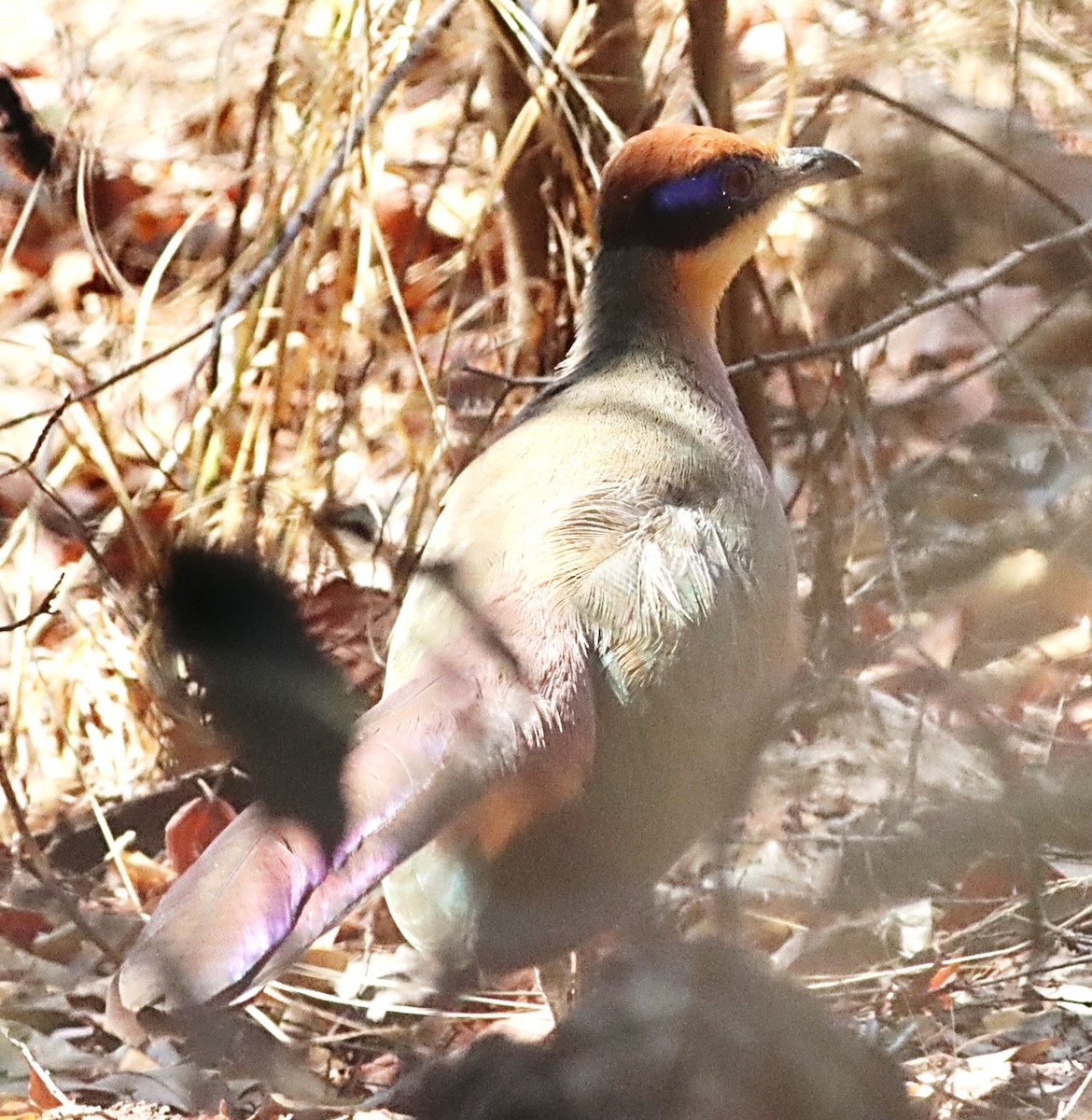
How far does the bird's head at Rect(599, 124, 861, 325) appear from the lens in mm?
2861

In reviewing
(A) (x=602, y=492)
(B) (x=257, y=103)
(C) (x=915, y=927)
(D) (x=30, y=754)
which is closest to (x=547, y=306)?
(B) (x=257, y=103)

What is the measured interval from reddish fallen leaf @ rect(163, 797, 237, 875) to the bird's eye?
1.31 m

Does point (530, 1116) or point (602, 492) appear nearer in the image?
point (530, 1116)

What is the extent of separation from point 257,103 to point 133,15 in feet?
6.36

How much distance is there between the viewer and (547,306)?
3629 millimetres

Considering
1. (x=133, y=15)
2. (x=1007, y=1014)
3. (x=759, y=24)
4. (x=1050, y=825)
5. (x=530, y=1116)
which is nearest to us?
(x=1050, y=825)

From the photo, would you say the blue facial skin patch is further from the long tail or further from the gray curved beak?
the long tail

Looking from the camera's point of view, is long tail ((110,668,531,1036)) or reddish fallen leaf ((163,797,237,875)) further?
reddish fallen leaf ((163,797,237,875))

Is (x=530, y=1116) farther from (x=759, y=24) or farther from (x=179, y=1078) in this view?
(x=759, y=24)

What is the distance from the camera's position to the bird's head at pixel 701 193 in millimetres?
2861

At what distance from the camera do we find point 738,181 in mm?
2920

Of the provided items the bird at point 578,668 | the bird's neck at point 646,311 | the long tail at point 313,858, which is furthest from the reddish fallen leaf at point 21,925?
the bird's neck at point 646,311

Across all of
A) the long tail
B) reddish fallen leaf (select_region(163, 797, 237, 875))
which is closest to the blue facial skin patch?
the long tail

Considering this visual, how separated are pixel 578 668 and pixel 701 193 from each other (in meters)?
0.92
